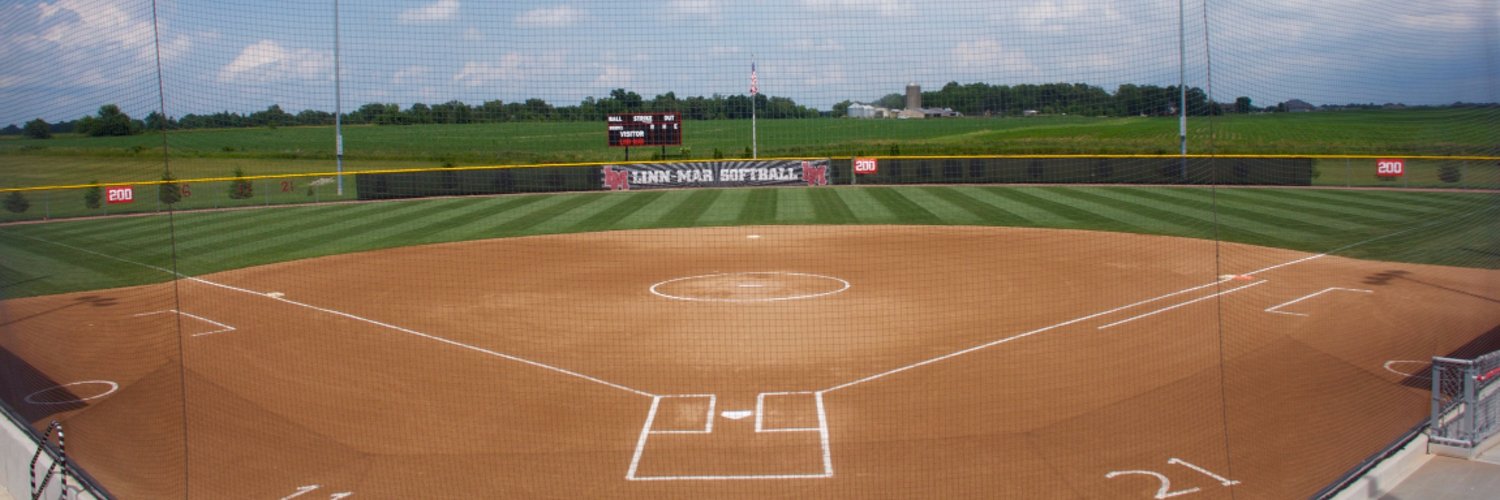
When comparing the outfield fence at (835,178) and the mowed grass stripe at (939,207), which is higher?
the outfield fence at (835,178)

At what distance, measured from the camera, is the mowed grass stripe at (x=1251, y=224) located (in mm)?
19672

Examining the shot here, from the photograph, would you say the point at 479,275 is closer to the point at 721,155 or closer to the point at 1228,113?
the point at 1228,113

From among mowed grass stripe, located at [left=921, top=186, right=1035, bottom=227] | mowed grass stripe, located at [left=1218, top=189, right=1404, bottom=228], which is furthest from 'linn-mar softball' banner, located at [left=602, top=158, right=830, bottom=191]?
mowed grass stripe, located at [left=1218, top=189, right=1404, bottom=228]

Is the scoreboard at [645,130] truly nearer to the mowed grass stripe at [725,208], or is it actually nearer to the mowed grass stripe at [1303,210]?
the mowed grass stripe at [725,208]

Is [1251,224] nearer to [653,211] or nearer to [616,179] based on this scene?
[653,211]

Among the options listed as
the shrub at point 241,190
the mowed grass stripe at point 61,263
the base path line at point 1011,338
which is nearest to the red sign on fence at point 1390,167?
the base path line at point 1011,338

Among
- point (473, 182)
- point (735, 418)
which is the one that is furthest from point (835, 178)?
point (735, 418)

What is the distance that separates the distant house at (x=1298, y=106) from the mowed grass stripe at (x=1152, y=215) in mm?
5935

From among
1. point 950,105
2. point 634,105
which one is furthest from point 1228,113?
point 634,105

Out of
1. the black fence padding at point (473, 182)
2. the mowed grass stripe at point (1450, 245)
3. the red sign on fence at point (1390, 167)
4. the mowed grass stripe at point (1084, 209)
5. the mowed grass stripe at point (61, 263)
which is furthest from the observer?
the black fence padding at point (473, 182)

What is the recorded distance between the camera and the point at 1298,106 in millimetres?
14266

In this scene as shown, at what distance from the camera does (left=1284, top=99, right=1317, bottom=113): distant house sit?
13.8 metres

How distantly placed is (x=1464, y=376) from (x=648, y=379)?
7438 millimetres

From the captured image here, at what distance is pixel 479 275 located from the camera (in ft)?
56.3
